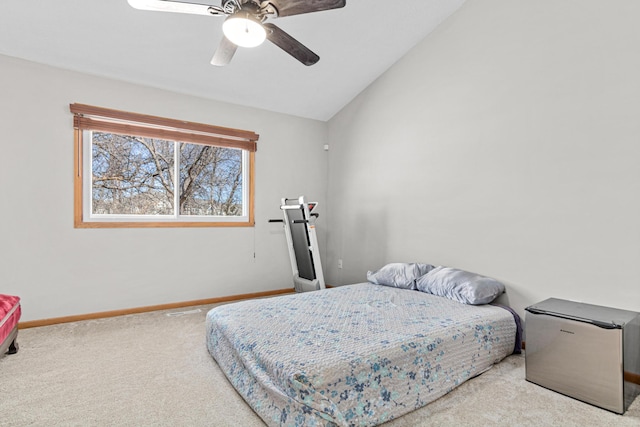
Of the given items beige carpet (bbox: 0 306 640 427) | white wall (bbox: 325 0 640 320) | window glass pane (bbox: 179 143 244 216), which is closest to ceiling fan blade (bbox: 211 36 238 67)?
window glass pane (bbox: 179 143 244 216)

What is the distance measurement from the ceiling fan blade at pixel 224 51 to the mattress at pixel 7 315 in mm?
2259

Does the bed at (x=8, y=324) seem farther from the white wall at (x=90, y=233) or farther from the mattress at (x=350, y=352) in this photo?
the mattress at (x=350, y=352)

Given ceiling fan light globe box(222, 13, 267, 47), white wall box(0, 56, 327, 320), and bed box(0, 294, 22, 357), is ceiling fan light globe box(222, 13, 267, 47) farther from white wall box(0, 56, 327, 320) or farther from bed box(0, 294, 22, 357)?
bed box(0, 294, 22, 357)

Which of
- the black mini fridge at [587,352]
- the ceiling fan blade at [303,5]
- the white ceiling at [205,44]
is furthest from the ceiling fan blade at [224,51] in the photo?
the black mini fridge at [587,352]

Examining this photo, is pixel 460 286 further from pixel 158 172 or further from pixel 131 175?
pixel 131 175

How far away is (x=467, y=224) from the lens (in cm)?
309

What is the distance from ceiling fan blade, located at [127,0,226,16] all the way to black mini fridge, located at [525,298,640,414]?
274 centimetres

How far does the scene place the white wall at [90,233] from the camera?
3025 millimetres

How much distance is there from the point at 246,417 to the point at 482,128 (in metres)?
2.88

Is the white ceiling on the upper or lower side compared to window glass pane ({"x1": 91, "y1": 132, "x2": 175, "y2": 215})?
upper

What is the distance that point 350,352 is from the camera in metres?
1.71

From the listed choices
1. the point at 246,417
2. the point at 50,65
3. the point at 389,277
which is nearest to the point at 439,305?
the point at 389,277

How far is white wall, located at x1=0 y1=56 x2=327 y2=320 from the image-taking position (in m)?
3.03

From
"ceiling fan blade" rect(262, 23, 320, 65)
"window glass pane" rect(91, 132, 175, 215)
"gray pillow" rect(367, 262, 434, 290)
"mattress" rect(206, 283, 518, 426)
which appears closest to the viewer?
"mattress" rect(206, 283, 518, 426)
